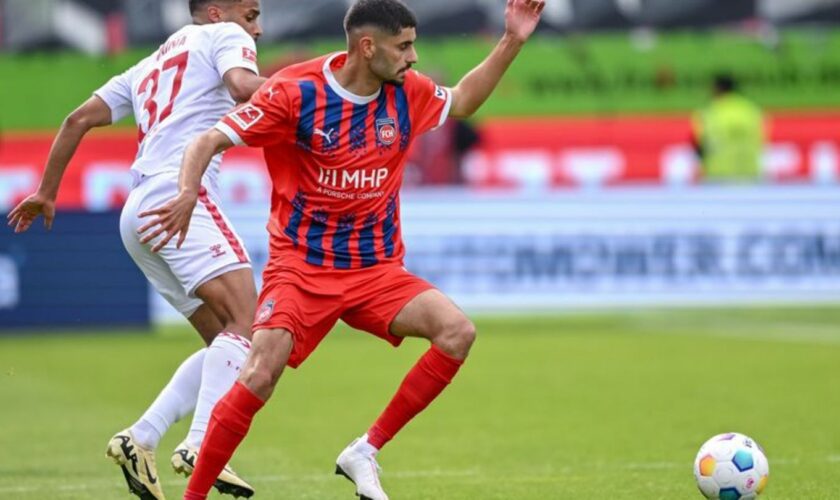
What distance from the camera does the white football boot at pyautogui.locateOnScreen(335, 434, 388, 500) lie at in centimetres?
670

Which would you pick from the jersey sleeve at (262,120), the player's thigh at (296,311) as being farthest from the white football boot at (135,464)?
the jersey sleeve at (262,120)

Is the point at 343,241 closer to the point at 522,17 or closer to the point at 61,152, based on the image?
the point at 522,17

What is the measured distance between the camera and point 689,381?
40.1ft

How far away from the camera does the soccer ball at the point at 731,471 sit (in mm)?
6457

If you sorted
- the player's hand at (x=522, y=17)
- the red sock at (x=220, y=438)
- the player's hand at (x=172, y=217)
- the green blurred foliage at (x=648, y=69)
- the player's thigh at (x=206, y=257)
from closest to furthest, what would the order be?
the player's hand at (x=172, y=217), the red sock at (x=220, y=438), the player's thigh at (x=206, y=257), the player's hand at (x=522, y=17), the green blurred foliage at (x=648, y=69)

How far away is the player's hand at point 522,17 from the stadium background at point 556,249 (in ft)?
6.75

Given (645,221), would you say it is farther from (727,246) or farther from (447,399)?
(447,399)

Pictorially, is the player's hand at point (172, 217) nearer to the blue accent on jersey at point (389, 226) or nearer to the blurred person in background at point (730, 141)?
the blue accent on jersey at point (389, 226)

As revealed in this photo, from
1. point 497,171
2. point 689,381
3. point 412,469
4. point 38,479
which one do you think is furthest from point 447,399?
point 497,171

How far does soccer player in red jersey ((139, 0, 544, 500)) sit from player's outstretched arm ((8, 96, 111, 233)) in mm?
1209

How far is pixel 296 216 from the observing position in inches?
265

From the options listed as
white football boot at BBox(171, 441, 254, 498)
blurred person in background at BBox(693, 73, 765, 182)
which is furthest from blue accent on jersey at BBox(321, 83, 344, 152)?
blurred person in background at BBox(693, 73, 765, 182)

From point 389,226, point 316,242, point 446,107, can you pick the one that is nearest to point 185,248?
point 316,242

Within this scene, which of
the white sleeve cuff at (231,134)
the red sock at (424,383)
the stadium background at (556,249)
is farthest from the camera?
the stadium background at (556,249)
